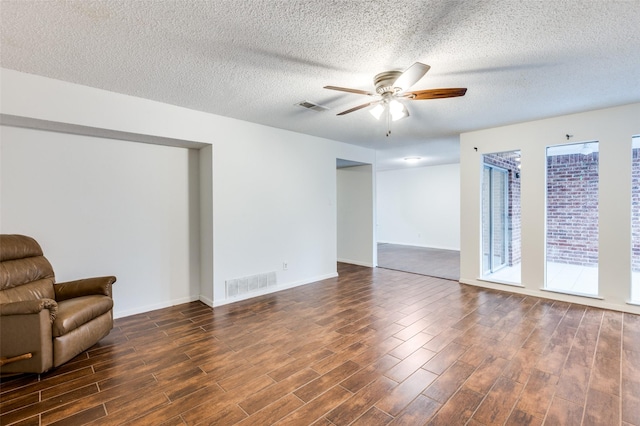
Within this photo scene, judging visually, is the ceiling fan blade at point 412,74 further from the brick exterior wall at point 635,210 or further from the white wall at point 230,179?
the brick exterior wall at point 635,210

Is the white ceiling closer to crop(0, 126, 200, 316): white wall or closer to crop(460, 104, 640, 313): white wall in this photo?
crop(460, 104, 640, 313): white wall

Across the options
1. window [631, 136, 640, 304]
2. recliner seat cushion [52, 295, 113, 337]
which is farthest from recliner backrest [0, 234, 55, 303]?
window [631, 136, 640, 304]

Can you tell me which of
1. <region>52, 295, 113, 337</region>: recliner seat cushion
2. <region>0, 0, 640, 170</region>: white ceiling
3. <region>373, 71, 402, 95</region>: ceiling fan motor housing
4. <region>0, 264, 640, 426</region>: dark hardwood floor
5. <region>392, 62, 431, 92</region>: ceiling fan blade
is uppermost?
<region>0, 0, 640, 170</region>: white ceiling

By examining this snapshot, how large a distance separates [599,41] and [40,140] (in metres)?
5.09

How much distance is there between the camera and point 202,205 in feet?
13.9

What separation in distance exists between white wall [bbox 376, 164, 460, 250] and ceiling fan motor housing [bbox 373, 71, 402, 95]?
6759mm

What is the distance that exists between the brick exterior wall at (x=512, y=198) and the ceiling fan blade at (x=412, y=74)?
3.20 metres

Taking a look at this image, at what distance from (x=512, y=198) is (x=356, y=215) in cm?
295

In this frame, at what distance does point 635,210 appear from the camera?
3.73 m

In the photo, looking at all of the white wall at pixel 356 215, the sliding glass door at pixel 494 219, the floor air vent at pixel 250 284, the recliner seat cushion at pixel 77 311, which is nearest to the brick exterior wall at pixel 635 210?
the sliding glass door at pixel 494 219

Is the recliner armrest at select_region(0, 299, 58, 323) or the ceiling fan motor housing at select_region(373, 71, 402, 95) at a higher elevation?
the ceiling fan motor housing at select_region(373, 71, 402, 95)

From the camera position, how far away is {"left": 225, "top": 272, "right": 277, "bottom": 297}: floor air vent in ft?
13.7

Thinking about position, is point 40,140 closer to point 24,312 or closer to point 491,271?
point 24,312

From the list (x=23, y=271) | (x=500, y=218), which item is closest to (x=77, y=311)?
(x=23, y=271)
